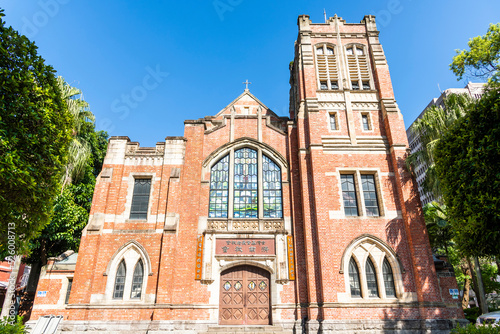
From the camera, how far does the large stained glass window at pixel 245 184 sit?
1704cm

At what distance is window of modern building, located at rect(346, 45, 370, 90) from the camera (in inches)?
783

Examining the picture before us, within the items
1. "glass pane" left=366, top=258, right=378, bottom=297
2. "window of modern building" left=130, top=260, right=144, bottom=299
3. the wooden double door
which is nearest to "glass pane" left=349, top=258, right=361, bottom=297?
"glass pane" left=366, top=258, right=378, bottom=297

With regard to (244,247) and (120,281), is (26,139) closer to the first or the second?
(120,281)

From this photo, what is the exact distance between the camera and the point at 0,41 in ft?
29.8

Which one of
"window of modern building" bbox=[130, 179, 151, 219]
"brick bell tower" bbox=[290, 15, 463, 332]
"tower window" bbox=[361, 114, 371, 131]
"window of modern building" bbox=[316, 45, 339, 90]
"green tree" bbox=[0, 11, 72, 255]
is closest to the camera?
"green tree" bbox=[0, 11, 72, 255]

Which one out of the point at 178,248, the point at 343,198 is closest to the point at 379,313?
the point at 343,198

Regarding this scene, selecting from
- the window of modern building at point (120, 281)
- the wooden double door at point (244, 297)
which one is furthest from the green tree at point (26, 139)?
the wooden double door at point (244, 297)

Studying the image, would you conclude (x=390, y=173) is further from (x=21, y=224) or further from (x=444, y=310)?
(x=21, y=224)

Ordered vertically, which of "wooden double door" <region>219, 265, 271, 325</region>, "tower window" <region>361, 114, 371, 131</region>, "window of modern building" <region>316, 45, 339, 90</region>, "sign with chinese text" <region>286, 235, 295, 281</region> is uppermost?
"window of modern building" <region>316, 45, 339, 90</region>

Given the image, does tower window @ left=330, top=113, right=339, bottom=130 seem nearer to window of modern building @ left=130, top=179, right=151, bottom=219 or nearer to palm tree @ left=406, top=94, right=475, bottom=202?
palm tree @ left=406, top=94, right=475, bottom=202

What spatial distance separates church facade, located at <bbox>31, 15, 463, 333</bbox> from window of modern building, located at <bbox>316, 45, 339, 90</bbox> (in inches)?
10.9

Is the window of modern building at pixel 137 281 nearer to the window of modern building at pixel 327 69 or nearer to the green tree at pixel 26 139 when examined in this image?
the green tree at pixel 26 139

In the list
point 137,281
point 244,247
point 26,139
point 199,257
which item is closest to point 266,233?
point 244,247

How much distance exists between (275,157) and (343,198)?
450 cm
